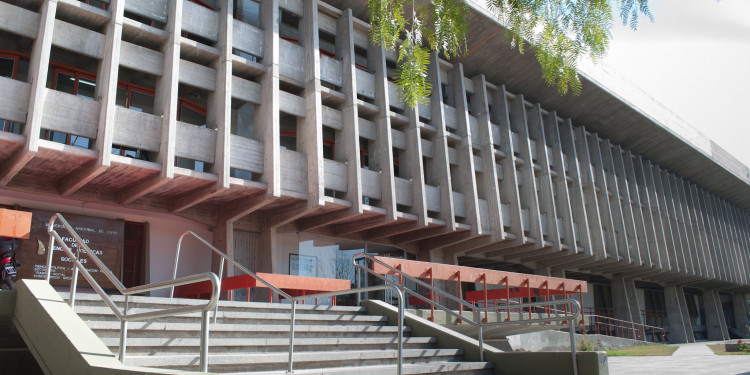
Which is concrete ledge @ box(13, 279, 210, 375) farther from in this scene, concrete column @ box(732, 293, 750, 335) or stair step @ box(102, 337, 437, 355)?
concrete column @ box(732, 293, 750, 335)

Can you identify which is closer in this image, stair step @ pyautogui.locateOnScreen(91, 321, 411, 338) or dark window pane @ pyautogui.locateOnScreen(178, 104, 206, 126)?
stair step @ pyautogui.locateOnScreen(91, 321, 411, 338)

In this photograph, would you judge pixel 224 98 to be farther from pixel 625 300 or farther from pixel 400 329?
pixel 625 300

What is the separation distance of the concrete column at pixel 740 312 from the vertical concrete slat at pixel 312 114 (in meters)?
38.7

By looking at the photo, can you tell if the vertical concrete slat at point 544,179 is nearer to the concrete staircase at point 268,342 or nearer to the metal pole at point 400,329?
the concrete staircase at point 268,342

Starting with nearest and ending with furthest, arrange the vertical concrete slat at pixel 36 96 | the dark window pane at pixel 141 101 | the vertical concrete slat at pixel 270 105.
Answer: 1. the vertical concrete slat at pixel 36 96
2. the vertical concrete slat at pixel 270 105
3. the dark window pane at pixel 141 101

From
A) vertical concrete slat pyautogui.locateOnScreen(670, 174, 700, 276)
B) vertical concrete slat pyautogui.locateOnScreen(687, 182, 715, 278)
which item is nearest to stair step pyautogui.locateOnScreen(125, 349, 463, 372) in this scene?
vertical concrete slat pyautogui.locateOnScreen(670, 174, 700, 276)

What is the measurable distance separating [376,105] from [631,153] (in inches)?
716

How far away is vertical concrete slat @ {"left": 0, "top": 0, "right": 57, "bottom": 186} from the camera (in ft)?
34.5

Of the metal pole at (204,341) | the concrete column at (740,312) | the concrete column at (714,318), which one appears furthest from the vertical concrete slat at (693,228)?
the metal pole at (204,341)

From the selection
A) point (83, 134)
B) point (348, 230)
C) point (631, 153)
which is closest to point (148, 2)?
point (83, 134)

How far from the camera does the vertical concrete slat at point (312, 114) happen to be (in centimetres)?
1431

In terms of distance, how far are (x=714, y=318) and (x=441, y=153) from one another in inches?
1112

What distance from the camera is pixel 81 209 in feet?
43.2

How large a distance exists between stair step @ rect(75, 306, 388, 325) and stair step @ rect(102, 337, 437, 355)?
586mm
